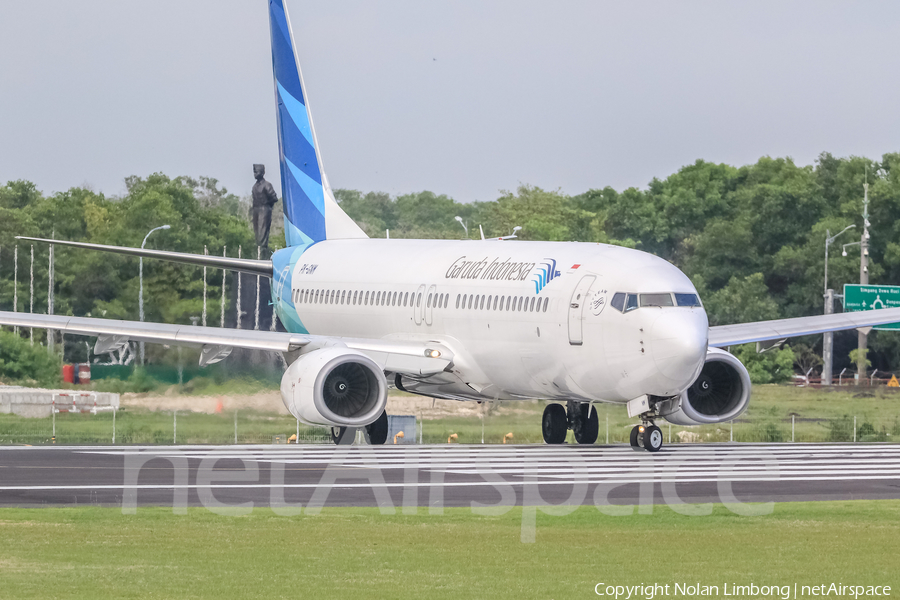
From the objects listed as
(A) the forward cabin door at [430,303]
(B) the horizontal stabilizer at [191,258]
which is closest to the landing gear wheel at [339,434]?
(A) the forward cabin door at [430,303]

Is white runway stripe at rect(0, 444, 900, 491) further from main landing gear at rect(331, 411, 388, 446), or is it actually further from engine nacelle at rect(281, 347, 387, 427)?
main landing gear at rect(331, 411, 388, 446)

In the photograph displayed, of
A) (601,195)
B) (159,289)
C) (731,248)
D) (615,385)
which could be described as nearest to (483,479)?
(615,385)

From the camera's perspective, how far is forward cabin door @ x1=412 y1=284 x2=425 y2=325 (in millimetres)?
30344

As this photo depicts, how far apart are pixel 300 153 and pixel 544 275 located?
12.1 m

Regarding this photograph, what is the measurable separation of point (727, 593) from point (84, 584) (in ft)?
16.4

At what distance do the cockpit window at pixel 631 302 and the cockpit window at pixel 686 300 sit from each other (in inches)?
26.0

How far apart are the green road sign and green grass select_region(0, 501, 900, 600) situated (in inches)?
1484

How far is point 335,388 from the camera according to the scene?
90.3 feet

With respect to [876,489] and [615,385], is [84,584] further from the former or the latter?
[615,385]

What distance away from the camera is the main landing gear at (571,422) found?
98.9 feet

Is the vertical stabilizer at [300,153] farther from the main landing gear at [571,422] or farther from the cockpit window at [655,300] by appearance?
the cockpit window at [655,300]

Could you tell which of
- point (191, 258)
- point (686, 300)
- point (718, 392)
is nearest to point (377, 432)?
point (191, 258)

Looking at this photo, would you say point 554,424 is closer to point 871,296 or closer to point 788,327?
point 788,327

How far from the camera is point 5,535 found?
14836 mm
